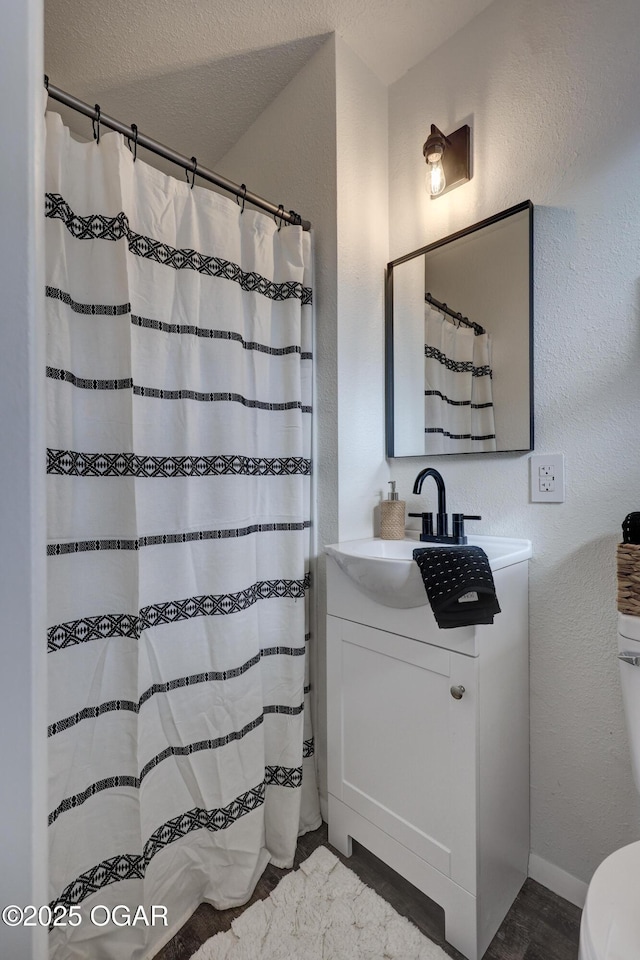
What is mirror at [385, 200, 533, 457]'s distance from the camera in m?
1.29

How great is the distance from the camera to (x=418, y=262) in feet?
5.08

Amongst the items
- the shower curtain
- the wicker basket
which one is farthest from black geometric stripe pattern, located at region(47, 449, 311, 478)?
the wicker basket

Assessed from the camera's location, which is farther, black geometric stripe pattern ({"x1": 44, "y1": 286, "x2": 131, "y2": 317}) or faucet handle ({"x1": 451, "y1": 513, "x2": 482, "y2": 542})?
faucet handle ({"x1": 451, "y1": 513, "x2": 482, "y2": 542})

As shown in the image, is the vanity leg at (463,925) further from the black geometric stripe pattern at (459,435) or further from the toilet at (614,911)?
the black geometric stripe pattern at (459,435)

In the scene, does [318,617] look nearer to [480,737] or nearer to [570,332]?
[480,737]

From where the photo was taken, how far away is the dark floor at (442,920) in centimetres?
105

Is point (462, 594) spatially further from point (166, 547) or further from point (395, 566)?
point (166, 547)

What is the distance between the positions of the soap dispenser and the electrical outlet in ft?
1.40

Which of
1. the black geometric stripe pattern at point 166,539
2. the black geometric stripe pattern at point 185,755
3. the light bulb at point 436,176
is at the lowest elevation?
the black geometric stripe pattern at point 185,755

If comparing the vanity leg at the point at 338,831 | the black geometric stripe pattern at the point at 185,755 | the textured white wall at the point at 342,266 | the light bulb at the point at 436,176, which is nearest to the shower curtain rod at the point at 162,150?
the textured white wall at the point at 342,266

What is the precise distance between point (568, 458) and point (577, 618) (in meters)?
0.44

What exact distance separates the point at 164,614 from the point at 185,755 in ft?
1.31

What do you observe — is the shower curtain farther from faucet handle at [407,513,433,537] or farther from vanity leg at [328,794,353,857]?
faucet handle at [407,513,433,537]

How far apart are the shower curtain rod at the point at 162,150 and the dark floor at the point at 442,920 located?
2.03 metres
